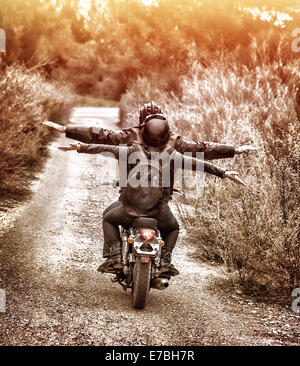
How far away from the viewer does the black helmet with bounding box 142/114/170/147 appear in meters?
4.39

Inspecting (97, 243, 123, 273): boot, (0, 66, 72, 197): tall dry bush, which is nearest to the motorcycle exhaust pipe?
(97, 243, 123, 273): boot

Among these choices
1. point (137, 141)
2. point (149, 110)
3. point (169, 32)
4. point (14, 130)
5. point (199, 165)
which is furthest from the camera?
point (169, 32)

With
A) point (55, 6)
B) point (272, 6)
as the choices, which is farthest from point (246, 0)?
point (55, 6)

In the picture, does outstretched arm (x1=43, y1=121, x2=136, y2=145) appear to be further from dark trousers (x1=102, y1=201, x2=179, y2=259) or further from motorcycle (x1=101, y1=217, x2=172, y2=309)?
motorcycle (x1=101, y1=217, x2=172, y2=309)

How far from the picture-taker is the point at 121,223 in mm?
4797

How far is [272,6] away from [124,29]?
9772mm

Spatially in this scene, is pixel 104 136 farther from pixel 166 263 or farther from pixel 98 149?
pixel 166 263

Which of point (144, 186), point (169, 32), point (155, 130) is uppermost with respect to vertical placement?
point (169, 32)

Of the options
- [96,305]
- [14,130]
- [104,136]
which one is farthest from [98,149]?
[14,130]

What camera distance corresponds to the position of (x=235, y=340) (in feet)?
13.7

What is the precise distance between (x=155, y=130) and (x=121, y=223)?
980 millimetres

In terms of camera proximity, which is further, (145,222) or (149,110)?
(149,110)

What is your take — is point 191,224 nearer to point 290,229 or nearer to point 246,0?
point 290,229

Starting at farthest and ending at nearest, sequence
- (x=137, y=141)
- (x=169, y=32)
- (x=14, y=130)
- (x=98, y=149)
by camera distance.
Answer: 1. (x=169, y=32)
2. (x=14, y=130)
3. (x=137, y=141)
4. (x=98, y=149)
